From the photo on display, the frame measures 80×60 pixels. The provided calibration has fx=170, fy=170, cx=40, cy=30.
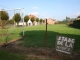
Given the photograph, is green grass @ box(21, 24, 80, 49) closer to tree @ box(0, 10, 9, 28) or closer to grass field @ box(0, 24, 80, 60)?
grass field @ box(0, 24, 80, 60)

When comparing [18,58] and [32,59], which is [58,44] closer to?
[32,59]

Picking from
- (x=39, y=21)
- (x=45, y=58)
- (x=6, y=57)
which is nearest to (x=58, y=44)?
(x=45, y=58)

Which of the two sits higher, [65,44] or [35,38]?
[65,44]

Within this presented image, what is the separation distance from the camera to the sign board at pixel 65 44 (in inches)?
301

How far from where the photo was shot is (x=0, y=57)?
8.11 metres

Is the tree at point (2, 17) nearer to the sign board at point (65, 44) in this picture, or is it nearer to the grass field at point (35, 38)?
the grass field at point (35, 38)

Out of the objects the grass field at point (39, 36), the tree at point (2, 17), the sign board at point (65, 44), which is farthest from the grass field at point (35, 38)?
the sign board at point (65, 44)

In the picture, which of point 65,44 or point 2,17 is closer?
point 65,44

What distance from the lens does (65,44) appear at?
781 cm

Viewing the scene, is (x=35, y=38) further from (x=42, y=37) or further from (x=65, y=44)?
(x=65, y=44)

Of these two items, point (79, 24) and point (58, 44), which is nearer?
point (58, 44)

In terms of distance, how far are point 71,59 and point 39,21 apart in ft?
368

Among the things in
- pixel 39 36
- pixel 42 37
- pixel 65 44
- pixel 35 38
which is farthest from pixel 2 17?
pixel 65 44

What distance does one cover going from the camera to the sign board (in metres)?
7.65
